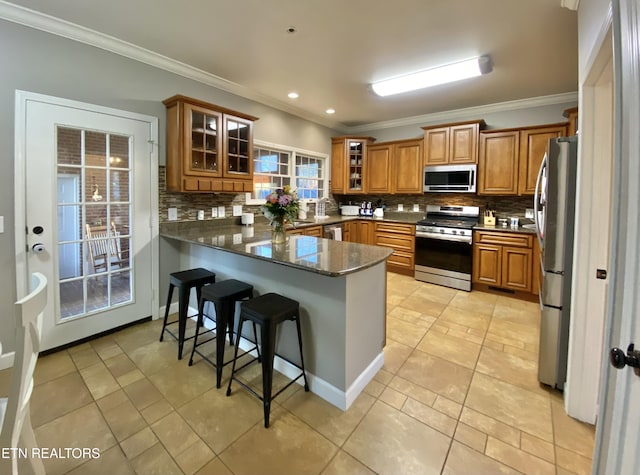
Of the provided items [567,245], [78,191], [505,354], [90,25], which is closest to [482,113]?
[567,245]

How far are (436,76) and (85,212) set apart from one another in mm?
3752

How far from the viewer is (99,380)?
2.10 metres

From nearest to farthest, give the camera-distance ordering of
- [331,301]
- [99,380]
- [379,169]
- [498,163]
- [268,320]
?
[268,320] → [331,301] → [99,380] → [498,163] → [379,169]

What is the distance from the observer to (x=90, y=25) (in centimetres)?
238

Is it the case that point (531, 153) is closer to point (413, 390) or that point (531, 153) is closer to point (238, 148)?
point (413, 390)

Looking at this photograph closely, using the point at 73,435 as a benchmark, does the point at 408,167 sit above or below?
above

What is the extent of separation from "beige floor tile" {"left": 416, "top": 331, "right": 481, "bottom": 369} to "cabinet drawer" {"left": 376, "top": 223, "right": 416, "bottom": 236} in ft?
7.11

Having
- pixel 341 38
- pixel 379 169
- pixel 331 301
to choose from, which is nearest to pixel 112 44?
pixel 341 38

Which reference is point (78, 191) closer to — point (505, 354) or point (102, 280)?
point (102, 280)

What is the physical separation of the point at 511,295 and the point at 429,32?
336cm

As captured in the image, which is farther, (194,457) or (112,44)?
(112,44)

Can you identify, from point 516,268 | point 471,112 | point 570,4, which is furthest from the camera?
point 471,112

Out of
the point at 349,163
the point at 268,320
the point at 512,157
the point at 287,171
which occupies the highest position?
the point at 349,163

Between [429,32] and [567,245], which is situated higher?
[429,32]
